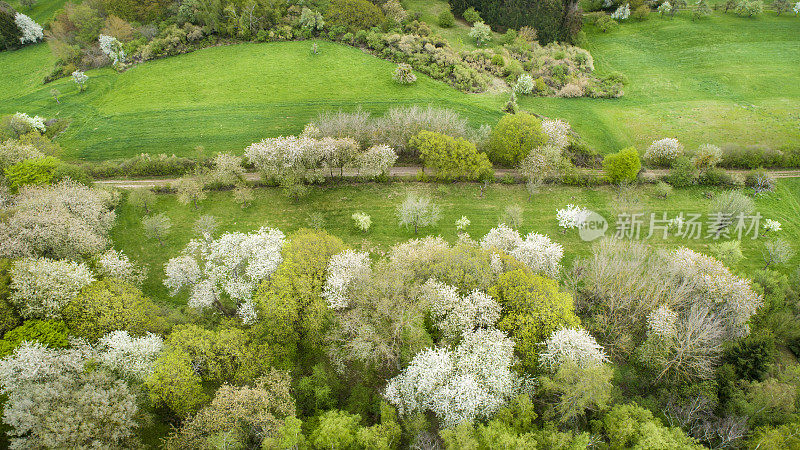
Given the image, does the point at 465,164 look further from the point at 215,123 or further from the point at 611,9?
the point at 611,9

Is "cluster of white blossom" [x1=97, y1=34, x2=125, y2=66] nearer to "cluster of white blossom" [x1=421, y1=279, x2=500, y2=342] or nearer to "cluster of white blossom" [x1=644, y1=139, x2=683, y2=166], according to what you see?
"cluster of white blossom" [x1=421, y1=279, x2=500, y2=342]

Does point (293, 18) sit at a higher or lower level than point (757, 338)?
higher

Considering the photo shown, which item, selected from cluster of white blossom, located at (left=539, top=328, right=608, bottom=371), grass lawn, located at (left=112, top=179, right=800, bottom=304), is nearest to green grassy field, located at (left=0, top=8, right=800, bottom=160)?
grass lawn, located at (left=112, top=179, right=800, bottom=304)

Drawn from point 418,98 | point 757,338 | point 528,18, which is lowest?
point 757,338

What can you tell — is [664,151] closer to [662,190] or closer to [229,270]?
[662,190]

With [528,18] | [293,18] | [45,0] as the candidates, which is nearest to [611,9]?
[528,18]

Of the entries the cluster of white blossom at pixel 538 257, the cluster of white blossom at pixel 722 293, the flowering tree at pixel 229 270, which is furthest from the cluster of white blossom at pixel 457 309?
the cluster of white blossom at pixel 722 293

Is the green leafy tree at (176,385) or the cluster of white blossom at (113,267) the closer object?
the green leafy tree at (176,385)

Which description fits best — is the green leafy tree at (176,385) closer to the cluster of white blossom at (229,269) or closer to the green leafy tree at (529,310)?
the cluster of white blossom at (229,269)
